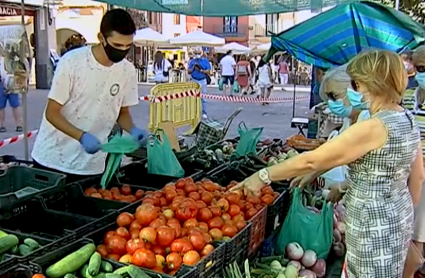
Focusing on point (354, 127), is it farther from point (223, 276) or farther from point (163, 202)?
point (163, 202)

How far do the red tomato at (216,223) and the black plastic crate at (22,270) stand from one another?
0.97m

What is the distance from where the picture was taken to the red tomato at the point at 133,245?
2.33 m

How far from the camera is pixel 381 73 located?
2.39 m

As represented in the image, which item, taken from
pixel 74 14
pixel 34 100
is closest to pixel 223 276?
pixel 34 100

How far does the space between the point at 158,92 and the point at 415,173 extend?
6.60 meters

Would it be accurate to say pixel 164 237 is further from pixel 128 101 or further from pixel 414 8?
pixel 414 8

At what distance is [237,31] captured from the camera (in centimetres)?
4447

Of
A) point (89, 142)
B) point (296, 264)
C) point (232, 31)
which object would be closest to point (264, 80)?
point (296, 264)

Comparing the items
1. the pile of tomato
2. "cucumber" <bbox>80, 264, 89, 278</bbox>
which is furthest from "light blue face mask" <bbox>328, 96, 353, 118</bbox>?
"cucumber" <bbox>80, 264, 89, 278</bbox>

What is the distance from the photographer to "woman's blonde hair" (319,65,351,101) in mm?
4039

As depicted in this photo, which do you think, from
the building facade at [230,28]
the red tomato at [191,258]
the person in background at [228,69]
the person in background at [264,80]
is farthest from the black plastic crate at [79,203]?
the building facade at [230,28]

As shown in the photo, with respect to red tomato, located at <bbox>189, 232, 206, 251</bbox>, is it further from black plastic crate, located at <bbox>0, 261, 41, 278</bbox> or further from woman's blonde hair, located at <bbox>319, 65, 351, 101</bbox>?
woman's blonde hair, located at <bbox>319, 65, 351, 101</bbox>

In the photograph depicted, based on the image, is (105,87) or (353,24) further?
(353,24)

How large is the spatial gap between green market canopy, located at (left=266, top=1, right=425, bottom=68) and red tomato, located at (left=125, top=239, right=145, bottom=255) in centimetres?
415
